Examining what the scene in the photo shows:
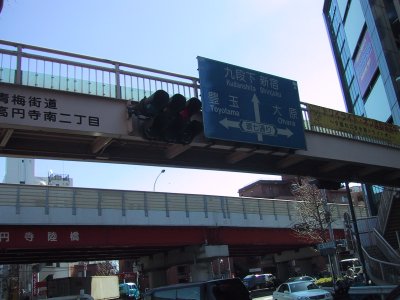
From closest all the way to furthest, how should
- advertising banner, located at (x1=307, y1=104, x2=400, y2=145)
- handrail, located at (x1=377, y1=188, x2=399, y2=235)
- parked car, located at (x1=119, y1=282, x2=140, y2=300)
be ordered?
advertising banner, located at (x1=307, y1=104, x2=400, y2=145) < handrail, located at (x1=377, y1=188, x2=399, y2=235) < parked car, located at (x1=119, y1=282, x2=140, y2=300)

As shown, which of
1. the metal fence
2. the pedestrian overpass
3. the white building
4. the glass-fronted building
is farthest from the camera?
the white building

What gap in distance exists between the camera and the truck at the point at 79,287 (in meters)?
37.7

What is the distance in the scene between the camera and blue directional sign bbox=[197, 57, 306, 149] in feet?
40.3

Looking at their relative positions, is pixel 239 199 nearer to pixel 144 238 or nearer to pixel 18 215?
pixel 144 238

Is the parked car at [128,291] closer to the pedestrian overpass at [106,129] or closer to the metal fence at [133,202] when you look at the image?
the metal fence at [133,202]

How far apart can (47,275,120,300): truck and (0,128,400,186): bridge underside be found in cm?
2628

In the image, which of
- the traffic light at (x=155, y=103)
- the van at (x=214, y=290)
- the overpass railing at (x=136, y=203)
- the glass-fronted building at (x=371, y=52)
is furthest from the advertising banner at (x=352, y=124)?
the overpass railing at (x=136, y=203)

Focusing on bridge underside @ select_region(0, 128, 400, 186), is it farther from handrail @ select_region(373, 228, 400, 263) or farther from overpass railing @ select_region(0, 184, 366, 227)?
overpass railing @ select_region(0, 184, 366, 227)

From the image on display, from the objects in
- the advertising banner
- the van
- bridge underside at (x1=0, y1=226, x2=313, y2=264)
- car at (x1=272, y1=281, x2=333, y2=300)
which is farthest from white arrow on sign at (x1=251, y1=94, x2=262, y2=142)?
bridge underside at (x1=0, y1=226, x2=313, y2=264)

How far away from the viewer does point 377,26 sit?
31.5 m

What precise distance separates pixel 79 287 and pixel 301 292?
22.2 metres

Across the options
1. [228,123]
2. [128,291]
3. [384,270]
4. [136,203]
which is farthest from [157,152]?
[128,291]

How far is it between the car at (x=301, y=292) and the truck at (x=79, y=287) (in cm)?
1902

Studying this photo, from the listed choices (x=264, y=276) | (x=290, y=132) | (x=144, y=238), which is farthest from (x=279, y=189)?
(x=290, y=132)
